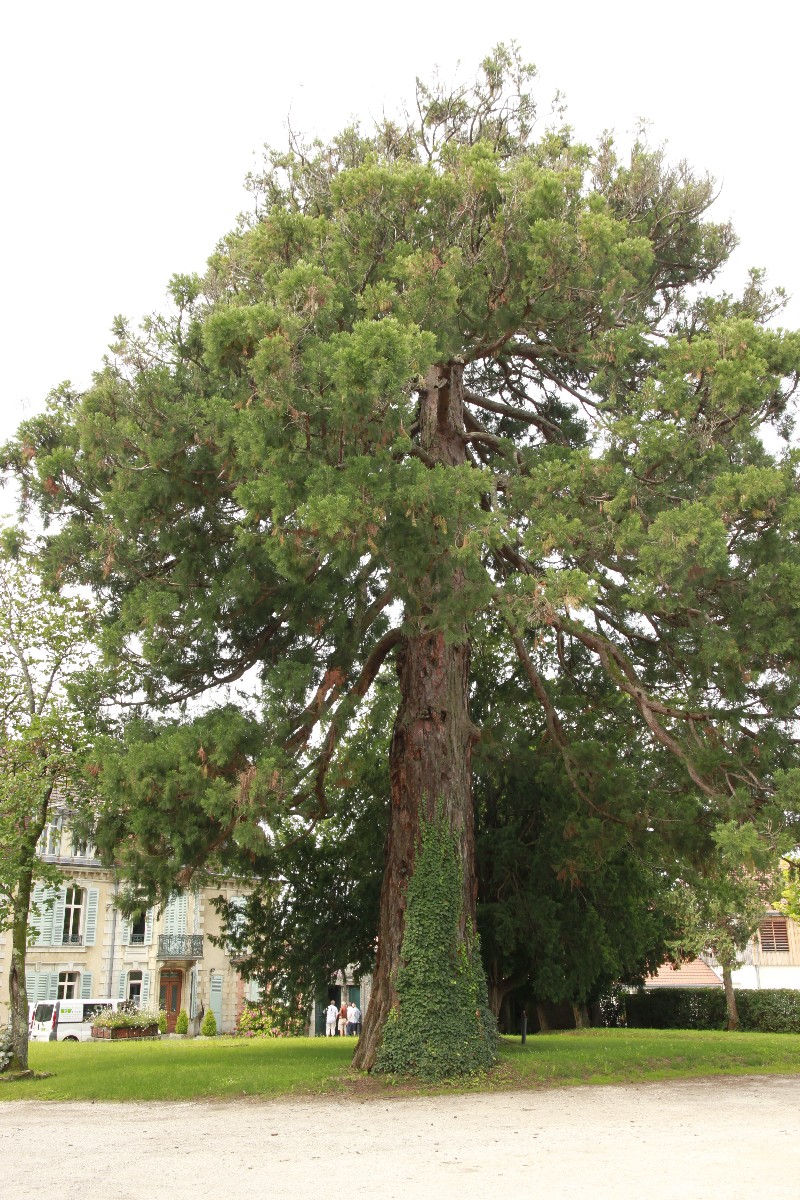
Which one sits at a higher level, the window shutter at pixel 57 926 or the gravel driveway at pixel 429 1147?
the window shutter at pixel 57 926

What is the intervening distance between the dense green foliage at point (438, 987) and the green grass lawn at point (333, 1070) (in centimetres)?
32

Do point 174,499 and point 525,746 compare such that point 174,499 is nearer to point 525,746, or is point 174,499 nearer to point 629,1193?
point 525,746

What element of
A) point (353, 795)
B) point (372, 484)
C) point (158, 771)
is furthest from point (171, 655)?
point (353, 795)

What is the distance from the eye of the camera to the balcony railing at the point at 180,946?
3834 centimetres

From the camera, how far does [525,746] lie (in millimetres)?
15562

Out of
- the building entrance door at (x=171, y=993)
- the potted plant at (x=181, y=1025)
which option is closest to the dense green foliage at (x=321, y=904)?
the potted plant at (x=181, y=1025)

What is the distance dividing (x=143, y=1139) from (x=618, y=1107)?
4348 millimetres

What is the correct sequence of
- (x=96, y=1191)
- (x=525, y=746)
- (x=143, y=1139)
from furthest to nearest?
(x=525, y=746)
(x=143, y=1139)
(x=96, y=1191)

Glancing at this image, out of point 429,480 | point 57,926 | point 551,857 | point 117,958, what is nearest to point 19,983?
point 551,857

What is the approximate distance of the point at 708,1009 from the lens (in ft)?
91.6

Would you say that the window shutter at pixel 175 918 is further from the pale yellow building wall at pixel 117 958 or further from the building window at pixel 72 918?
the building window at pixel 72 918

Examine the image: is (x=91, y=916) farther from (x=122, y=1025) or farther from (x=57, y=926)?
(x=122, y=1025)

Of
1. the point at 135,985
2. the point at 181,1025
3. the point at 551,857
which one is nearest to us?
the point at 551,857

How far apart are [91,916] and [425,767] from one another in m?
28.8
